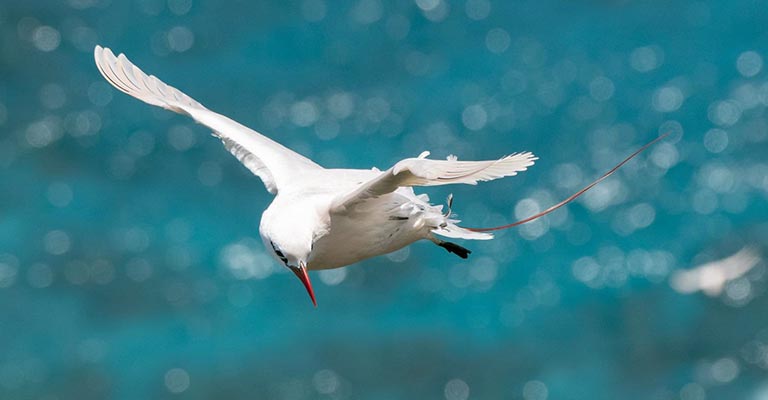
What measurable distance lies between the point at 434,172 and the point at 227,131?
1.00 metres

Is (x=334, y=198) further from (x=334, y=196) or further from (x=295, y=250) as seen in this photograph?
(x=295, y=250)

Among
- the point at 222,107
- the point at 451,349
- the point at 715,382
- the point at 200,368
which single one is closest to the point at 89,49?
the point at 222,107

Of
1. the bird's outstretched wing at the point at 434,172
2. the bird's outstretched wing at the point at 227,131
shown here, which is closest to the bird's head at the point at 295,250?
the bird's outstretched wing at the point at 434,172

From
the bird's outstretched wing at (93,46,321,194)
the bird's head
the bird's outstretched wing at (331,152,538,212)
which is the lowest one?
the bird's head

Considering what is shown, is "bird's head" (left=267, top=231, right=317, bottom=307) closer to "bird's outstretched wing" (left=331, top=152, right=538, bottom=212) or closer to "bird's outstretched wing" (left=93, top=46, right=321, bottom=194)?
"bird's outstretched wing" (left=331, top=152, right=538, bottom=212)

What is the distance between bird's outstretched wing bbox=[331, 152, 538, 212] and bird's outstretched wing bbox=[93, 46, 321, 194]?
0.54 m

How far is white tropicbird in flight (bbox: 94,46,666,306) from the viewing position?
2.36 m

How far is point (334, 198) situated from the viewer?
99.8 inches

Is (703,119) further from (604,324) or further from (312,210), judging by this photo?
(312,210)

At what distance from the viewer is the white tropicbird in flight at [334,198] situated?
2.36 metres

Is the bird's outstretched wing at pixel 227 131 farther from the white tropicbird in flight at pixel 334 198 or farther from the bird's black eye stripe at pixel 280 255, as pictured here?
the bird's black eye stripe at pixel 280 255

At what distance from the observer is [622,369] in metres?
9.88

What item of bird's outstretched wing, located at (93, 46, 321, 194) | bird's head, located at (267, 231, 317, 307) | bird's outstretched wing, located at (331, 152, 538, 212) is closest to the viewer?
bird's outstretched wing, located at (331, 152, 538, 212)

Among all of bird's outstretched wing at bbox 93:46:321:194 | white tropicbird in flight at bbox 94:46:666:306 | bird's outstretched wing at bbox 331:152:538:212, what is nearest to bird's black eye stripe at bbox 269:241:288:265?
white tropicbird in flight at bbox 94:46:666:306
